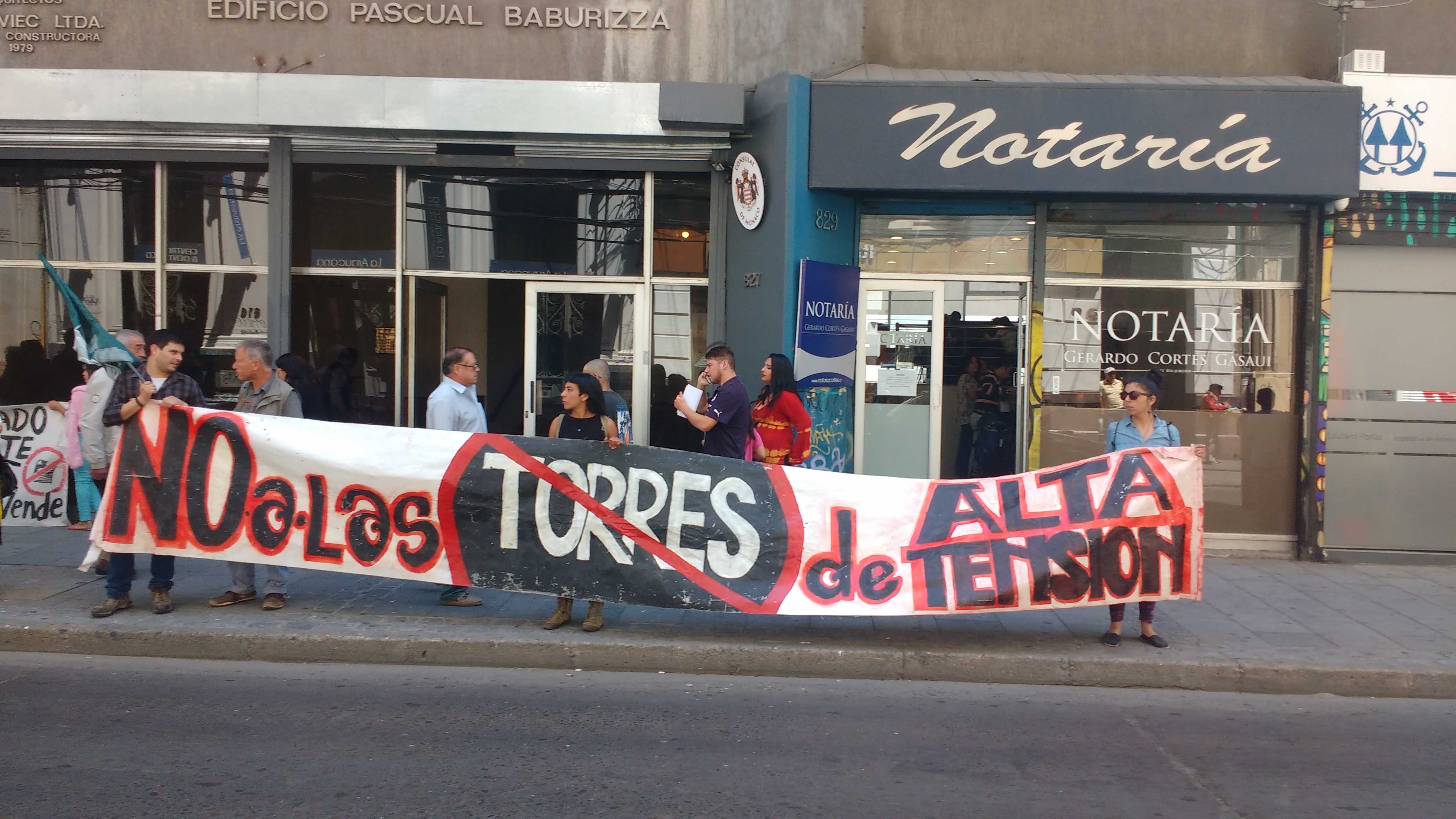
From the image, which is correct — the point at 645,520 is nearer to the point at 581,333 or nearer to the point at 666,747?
the point at 666,747

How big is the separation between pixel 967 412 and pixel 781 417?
3041mm

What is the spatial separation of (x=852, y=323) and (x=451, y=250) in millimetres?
4122

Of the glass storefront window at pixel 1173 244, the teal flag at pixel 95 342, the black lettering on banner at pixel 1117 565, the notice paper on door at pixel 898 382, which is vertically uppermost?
the glass storefront window at pixel 1173 244

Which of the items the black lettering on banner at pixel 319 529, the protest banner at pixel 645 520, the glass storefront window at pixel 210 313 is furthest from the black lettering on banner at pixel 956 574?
the glass storefront window at pixel 210 313

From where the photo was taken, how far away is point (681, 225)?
428 inches

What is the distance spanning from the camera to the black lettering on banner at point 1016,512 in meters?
6.77

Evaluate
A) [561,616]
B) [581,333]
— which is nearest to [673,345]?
[581,333]

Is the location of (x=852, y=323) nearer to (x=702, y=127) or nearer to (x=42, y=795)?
(x=702, y=127)

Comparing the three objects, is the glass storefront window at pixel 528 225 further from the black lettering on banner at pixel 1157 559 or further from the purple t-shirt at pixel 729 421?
the black lettering on banner at pixel 1157 559

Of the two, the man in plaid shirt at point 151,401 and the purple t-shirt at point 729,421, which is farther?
the purple t-shirt at point 729,421

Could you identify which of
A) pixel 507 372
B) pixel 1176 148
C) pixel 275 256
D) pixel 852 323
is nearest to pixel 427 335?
pixel 507 372

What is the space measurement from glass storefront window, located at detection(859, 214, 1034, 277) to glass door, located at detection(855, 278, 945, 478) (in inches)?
8.3

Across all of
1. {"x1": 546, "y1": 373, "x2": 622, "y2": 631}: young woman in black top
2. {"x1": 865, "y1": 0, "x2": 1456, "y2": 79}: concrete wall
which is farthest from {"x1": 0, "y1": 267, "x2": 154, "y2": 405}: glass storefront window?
{"x1": 865, "y1": 0, "x2": 1456, "y2": 79}: concrete wall

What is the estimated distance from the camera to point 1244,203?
33.4 feet
